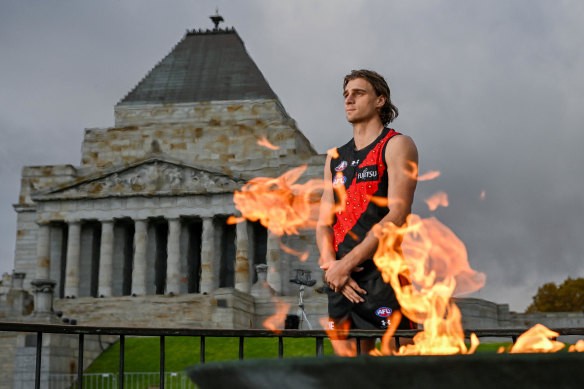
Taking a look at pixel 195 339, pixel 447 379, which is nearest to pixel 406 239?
pixel 447 379

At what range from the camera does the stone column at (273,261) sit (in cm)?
4516

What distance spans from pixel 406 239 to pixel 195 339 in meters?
25.0

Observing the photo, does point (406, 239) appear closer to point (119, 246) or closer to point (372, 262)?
point (372, 262)

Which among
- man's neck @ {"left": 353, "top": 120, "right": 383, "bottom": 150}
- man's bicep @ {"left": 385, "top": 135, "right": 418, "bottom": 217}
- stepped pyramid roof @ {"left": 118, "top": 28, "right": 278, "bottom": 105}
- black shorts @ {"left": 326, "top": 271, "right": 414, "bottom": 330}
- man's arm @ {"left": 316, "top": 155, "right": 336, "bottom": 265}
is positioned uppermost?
stepped pyramid roof @ {"left": 118, "top": 28, "right": 278, "bottom": 105}

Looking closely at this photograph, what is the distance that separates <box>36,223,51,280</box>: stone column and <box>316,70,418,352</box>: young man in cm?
4476

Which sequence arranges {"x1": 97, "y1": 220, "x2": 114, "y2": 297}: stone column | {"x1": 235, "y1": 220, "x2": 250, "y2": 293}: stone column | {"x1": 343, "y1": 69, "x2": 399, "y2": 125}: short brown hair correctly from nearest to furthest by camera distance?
1. {"x1": 343, "y1": 69, "x2": 399, "y2": 125}: short brown hair
2. {"x1": 235, "y1": 220, "x2": 250, "y2": 293}: stone column
3. {"x1": 97, "y1": 220, "x2": 114, "y2": 297}: stone column

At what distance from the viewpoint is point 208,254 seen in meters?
47.2

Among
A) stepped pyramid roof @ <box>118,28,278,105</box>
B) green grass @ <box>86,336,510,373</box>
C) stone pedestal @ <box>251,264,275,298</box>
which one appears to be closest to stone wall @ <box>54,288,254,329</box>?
stone pedestal @ <box>251,264,275,298</box>

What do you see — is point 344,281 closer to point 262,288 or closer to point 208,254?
point 262,288

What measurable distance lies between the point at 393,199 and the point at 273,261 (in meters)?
41.2

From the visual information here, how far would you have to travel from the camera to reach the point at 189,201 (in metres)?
47.8

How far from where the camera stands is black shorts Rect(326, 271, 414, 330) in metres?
4.85

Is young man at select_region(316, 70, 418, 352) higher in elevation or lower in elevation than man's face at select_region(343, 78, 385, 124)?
lower

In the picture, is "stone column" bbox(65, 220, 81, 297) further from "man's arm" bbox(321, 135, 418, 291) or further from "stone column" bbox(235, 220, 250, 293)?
"man's arm" bbox(321, 135, 418, 291)
